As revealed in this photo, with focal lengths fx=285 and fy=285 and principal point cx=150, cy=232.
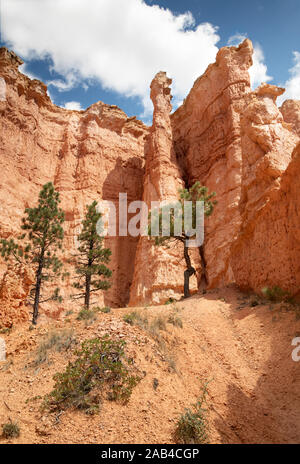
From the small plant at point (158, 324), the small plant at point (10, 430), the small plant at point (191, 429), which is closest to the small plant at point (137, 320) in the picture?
the small plant at point (158, 324)

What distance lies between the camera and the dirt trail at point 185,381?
532 cm

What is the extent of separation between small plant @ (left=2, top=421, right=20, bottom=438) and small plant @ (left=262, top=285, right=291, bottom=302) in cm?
879

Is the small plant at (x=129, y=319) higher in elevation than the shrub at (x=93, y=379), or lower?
higher

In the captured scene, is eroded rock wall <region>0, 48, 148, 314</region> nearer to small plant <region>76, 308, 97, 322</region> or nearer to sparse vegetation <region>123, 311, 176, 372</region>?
small plant <region>76, 308, 97, 322</region>

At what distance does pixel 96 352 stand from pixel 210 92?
33.5 metres

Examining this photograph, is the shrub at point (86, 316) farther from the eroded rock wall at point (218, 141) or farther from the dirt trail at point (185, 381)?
the eroded rock wall at point (218, 141)

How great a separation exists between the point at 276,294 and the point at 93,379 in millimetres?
7326

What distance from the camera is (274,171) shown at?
41.2 ft

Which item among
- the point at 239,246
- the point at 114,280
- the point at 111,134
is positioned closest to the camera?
the point at 239,246

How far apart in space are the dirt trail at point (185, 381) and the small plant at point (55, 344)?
0.19 meters

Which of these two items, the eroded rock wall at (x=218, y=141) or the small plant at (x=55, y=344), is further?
the eroded rock wall at (x=218, y=141)

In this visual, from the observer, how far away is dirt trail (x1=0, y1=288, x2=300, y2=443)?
209 inches
